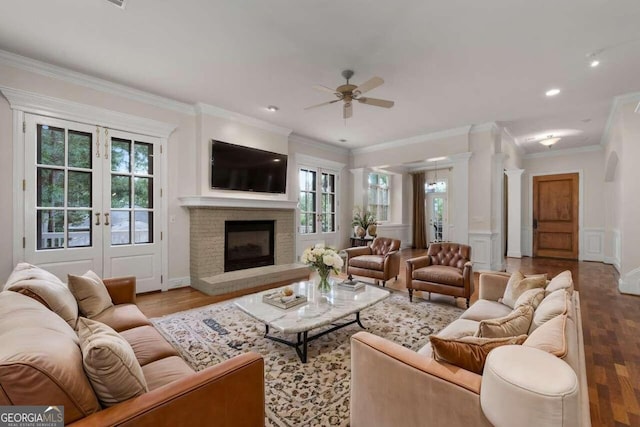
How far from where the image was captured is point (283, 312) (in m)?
2.55

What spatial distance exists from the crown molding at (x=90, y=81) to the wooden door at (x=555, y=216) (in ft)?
30.1

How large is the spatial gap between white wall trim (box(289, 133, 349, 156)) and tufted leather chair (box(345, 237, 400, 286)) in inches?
116

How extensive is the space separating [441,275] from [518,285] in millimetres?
1345

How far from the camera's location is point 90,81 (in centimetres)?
383

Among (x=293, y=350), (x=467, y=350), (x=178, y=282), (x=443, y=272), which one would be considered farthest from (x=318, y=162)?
(x=467, y=350)

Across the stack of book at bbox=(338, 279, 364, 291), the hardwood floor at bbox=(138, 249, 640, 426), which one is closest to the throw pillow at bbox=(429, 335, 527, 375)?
the hardwood floor at bbox=(138, 249, 640, 426)

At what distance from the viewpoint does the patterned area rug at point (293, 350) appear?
1850 mm

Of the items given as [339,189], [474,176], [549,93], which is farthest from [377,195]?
[549,93]

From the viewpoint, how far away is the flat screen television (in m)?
4.93

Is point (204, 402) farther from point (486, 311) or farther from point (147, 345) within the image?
point (486, 311)

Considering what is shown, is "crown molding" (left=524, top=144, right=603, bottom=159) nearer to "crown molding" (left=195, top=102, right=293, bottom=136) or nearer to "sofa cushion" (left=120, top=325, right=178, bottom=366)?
"crown molding" (left=195, top=102, right=293, bottom=136)

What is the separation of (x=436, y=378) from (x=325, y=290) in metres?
1.93

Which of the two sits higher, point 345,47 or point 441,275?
point 345,47

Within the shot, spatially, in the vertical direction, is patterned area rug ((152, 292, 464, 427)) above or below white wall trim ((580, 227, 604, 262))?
below
